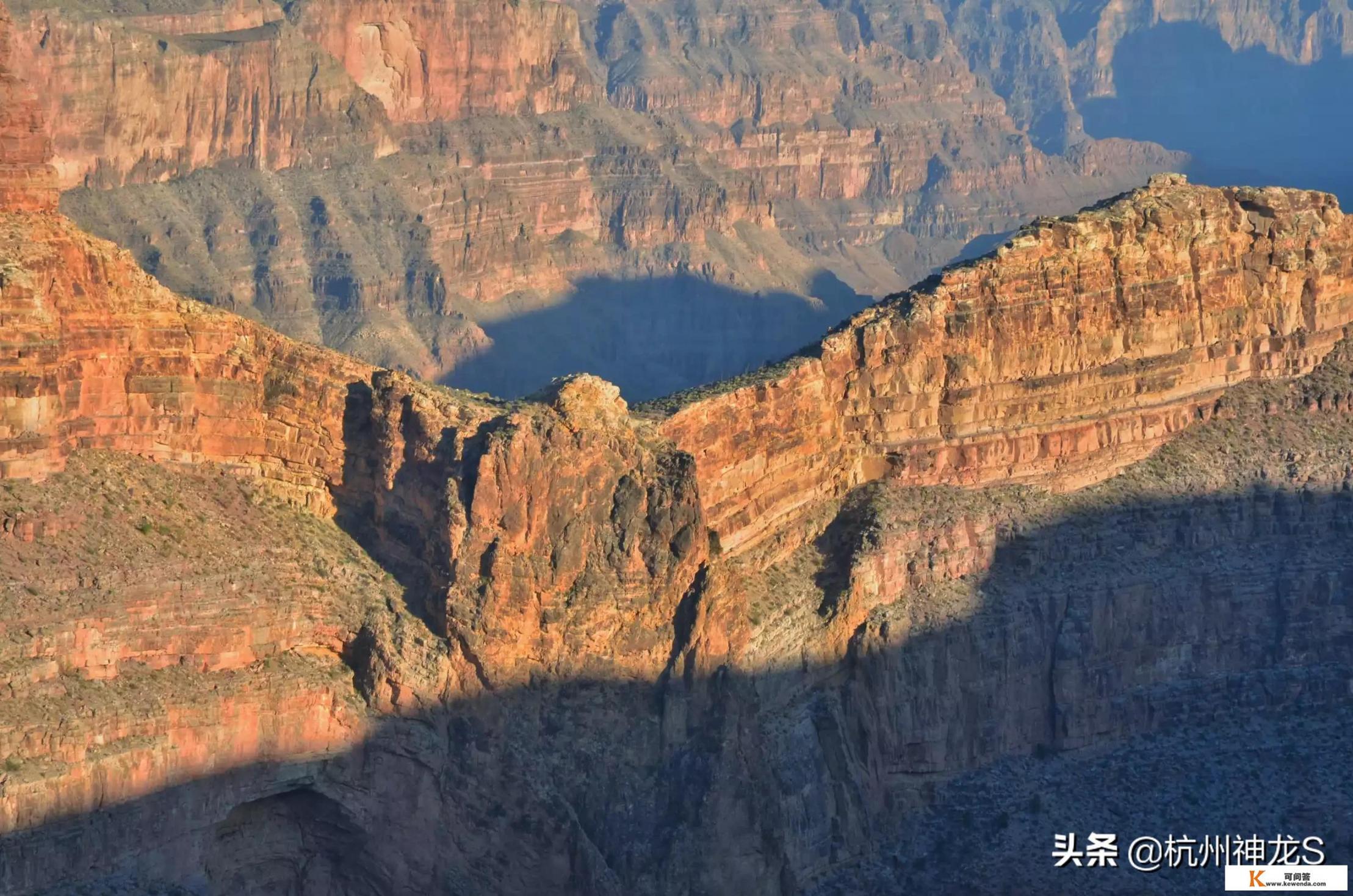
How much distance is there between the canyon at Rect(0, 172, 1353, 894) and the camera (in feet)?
186

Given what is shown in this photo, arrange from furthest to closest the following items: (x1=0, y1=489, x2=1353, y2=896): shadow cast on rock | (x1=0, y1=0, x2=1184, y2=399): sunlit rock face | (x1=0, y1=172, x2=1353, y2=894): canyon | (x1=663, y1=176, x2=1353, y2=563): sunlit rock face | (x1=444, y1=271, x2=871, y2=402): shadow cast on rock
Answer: (x1=444, y1=271, x2=871, y2=402): shadow cast on rock < (x1=0, y1=0, x2=1184, y2=399): sunlit rock face < (x1=663, y1=176, x2=1353, y2=563): sunlit rock face < (x1=0, y1=489, x2=1353, y2=896): shadow cast on rock < (x1=0, y1=172, x2=1353, y2=894): canyon

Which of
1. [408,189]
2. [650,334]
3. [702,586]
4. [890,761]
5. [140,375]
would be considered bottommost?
[890,761]

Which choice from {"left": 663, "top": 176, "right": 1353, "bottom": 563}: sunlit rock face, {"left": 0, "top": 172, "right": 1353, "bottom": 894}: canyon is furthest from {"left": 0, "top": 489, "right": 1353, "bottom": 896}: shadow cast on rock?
{"left": 663, "top": 176, "right": 1353, "bottom": 563}: sunlit rock face

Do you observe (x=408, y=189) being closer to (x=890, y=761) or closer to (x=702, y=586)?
(x=890, y=761)

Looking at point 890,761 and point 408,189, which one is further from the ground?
point 408,189

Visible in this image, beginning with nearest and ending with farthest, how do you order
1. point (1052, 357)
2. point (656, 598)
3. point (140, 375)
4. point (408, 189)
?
point (140, 375)
point (656, 598)
point (1052, 357)
point (408, 189)

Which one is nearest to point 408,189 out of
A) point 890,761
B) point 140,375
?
point 890,761

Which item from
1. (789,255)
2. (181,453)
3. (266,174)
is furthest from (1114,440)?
(789,255)

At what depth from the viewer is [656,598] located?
6088 centimetres

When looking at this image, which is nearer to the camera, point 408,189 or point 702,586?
point 702,586

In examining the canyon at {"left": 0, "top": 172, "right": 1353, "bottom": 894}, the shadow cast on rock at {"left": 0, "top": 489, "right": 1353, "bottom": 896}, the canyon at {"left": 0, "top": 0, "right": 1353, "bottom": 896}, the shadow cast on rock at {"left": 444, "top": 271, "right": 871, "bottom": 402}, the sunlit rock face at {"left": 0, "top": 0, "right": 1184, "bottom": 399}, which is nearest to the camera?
the canyon at {"left": 0, "top": 172, "right": 1353, "bottom": 894}

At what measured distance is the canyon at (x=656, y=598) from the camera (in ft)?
186

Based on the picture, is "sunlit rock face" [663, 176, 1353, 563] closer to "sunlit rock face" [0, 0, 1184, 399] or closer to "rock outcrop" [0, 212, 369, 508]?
"rock outcrop" [0, 212, 369, 508]

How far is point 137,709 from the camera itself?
179ft
